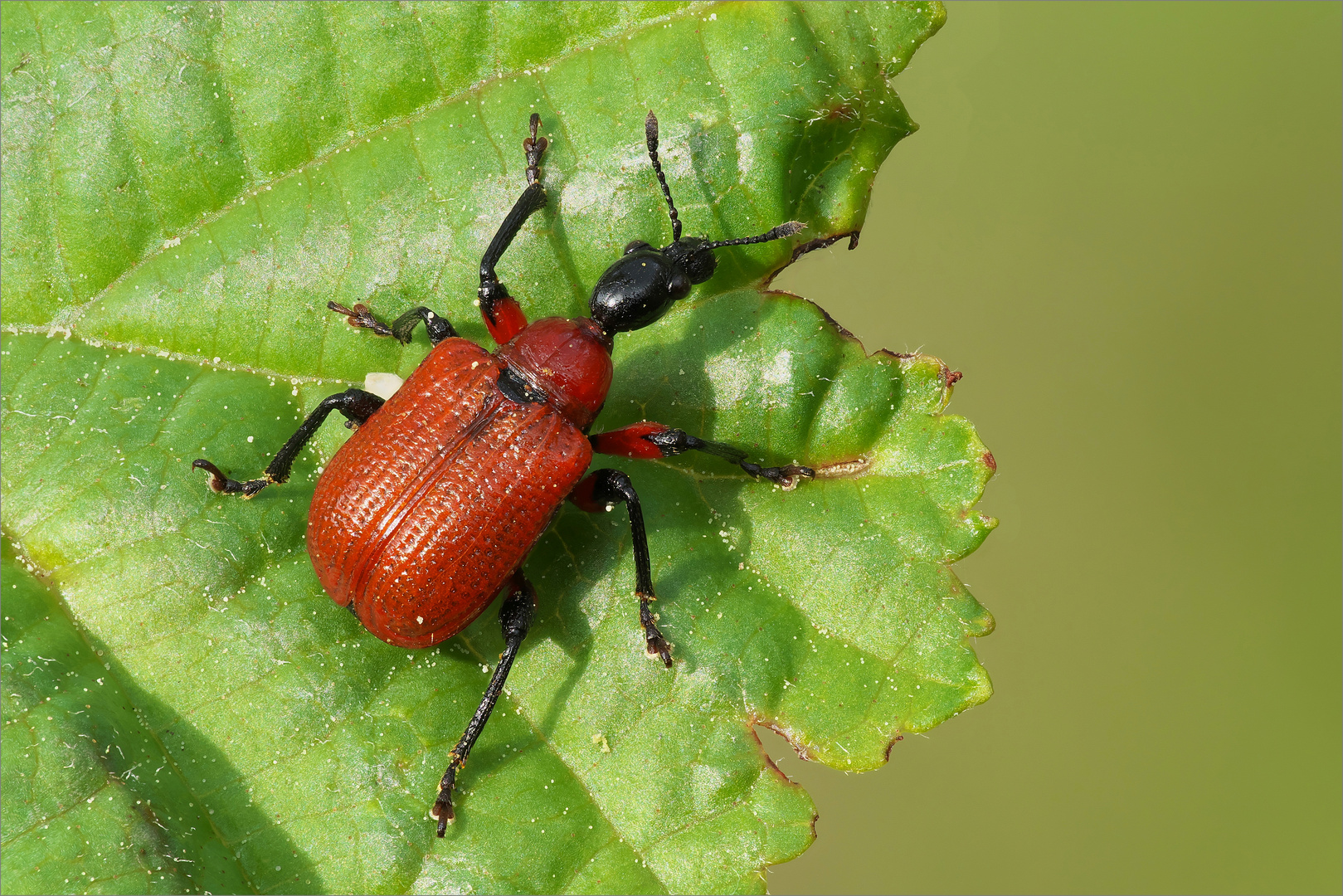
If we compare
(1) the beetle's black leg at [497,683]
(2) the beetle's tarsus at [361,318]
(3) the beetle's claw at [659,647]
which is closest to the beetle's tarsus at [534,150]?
(2) the beetle's tarsus at [361,318]

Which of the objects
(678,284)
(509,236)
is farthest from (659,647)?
(509,236)

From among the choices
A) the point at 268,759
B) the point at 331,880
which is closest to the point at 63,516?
the point at 268,759

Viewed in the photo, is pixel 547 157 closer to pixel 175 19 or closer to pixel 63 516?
pixel 175 19

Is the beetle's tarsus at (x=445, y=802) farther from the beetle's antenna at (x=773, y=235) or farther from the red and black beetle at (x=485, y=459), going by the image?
the beetle's antenna at (x=773, y=235)

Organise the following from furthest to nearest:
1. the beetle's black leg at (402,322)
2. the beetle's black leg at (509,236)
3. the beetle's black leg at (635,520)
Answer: the beetle's black leg at (402,322), the beetle's black leg at (509,236), the beetle's black leg at (635,520)

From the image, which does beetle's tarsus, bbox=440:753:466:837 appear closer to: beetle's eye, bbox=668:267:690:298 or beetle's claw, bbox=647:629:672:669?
beetle's claw, bbox=647:629:672:669

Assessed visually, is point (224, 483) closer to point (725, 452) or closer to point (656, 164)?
point (725, 452)
